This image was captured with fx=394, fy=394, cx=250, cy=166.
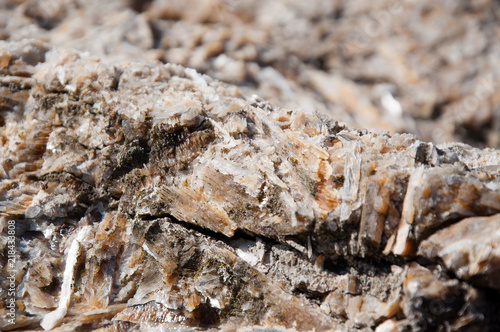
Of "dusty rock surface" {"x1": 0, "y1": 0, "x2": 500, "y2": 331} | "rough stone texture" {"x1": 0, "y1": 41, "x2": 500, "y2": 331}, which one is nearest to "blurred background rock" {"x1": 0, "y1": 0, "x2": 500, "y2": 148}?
"dusty rock surface" {"x1": 0, "y1": 0, "x2": 500, "y2": 331}

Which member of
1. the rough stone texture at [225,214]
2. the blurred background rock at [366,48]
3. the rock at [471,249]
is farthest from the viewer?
the blurred background rock at [366,48]

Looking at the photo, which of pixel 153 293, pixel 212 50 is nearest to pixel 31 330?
pixel 153 293

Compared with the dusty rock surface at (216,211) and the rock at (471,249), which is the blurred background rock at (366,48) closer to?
the dusty rock surface at (216,211)

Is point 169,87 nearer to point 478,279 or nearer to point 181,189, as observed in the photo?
point 181,189

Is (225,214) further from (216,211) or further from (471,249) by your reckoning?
(471,249)

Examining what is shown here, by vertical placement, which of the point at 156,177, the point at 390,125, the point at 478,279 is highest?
the point at 478,279

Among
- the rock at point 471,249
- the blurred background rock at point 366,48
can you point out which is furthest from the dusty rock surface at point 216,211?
the blurred background rock at point 366,48
